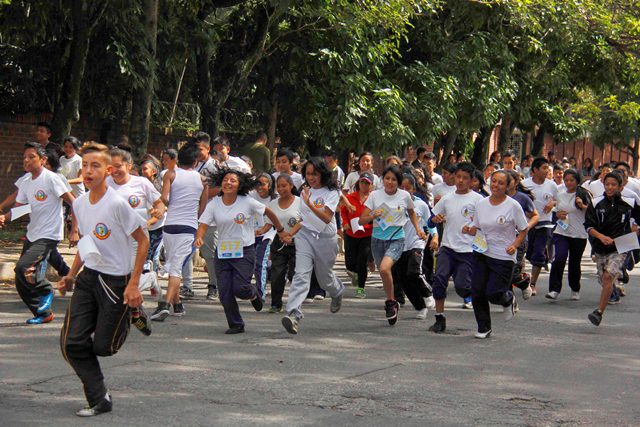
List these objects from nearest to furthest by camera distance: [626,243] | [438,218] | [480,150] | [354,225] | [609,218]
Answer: [438,218] < [626,243] < [609,218] < [354,225] < [480,150]

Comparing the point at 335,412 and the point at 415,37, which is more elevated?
the point at 415,37

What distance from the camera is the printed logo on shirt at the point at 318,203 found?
1094 cm

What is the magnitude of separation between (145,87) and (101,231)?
1076 cm

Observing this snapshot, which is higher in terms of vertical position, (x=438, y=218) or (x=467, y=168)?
(x=467, y=168)

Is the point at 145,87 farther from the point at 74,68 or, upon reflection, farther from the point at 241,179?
the point at 241,179

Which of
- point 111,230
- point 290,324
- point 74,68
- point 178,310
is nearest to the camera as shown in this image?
point 111,230

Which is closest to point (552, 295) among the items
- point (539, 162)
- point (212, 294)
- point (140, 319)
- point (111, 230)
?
point (539, 162)

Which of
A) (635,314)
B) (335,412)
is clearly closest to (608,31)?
(635,314)

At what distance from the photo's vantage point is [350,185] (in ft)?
53.5

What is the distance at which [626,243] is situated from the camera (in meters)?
12.1

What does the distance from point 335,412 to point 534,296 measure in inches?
304

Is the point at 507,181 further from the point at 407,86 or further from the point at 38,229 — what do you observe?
the point at 407,86

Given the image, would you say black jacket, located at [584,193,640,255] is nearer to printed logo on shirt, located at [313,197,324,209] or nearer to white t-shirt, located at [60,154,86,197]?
printed logo on shirt, located at [313,197,324,209]

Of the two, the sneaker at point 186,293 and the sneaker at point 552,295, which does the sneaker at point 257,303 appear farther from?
the sneaker at point 552,295
